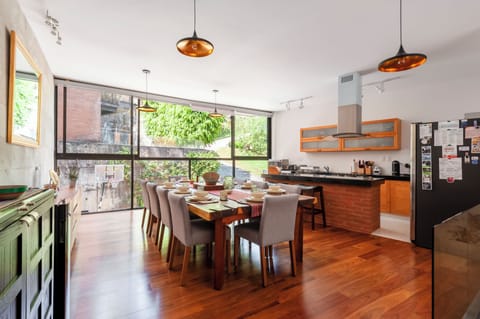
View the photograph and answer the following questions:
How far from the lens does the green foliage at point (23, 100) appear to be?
231 cm

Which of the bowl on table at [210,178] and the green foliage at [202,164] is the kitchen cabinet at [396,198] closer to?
the bowl on table at [210,178]

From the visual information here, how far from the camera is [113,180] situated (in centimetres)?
533

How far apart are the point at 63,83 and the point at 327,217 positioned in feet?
17.8

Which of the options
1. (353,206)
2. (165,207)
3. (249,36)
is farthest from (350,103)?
(165,207)

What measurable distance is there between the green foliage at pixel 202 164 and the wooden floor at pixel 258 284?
3.09 m

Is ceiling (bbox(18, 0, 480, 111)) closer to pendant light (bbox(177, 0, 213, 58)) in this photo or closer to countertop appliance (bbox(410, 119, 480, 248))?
pendant light (bbox(177, 0, 213, 58))

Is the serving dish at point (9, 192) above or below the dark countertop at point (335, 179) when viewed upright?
above

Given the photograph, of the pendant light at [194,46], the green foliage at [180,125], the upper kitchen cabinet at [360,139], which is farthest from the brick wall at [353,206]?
the green foliage at [180,125]

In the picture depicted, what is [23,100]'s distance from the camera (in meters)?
2.48

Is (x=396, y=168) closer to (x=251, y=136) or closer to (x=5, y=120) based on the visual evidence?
(x=251, y=136)

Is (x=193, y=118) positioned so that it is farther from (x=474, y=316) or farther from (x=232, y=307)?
(x=474, y=316)

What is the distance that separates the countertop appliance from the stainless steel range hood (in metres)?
1.07

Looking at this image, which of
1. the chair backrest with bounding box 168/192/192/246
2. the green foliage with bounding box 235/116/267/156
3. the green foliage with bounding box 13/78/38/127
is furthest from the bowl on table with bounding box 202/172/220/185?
the green foliage with bounding box 235/116/267/156

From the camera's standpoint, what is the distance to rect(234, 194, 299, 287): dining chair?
2.32m
